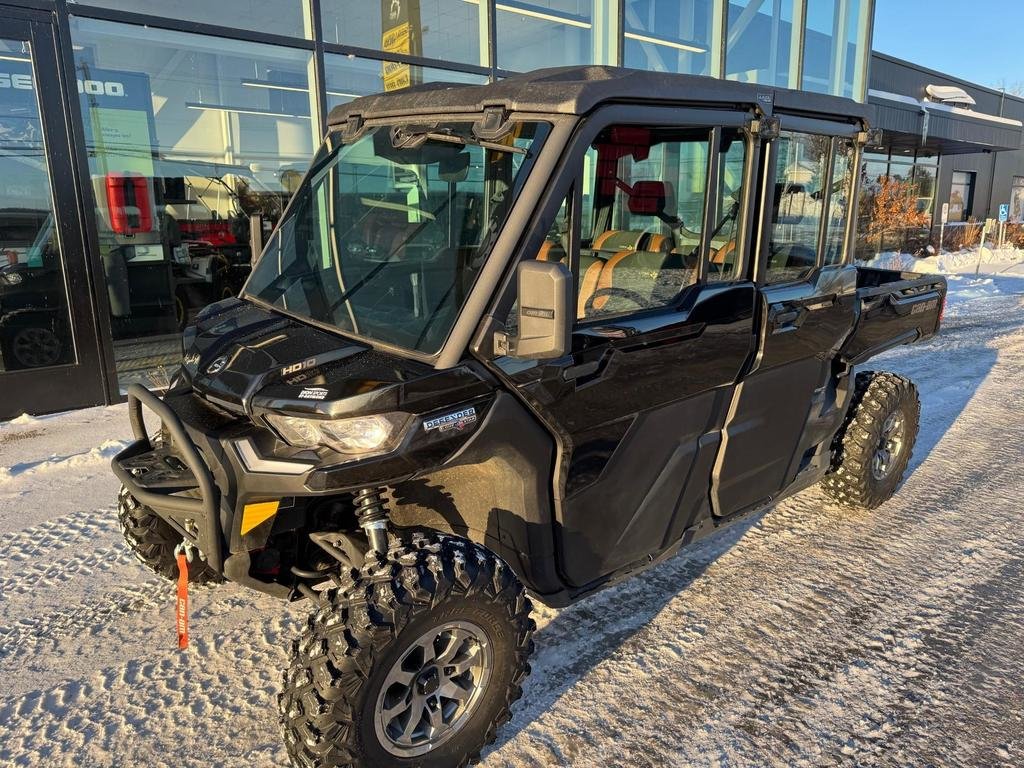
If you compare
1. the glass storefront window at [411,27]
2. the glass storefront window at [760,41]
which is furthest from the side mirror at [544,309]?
the glass storefront window at [760,41]

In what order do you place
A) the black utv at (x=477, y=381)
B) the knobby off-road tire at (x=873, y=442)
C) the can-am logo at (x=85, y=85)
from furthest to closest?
the can-am logo at (x=85, y=85) → the knobby off-road tire at (x=873, y=442) → the black utv at (x=477, y=381)

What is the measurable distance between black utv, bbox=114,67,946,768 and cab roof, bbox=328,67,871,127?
0.4 inches

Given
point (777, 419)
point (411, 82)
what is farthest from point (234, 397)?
point (411, 82)

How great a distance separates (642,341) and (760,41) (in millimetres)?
11127

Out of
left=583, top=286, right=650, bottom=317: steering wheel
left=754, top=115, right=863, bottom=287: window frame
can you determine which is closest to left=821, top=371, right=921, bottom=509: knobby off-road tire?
left=754, top=115, right=863, bottom=287: window frame

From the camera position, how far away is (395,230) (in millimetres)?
2715

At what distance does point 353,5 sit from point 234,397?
6981mm

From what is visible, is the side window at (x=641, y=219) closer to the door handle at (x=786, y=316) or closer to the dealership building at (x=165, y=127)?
the door handle at (x=786, y=316)

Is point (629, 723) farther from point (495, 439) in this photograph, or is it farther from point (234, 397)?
point (234, 397)

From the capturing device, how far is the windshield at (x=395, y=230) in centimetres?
239

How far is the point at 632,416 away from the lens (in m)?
2.74

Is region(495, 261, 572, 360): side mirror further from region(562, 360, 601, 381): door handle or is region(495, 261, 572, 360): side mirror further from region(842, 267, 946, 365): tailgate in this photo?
region(842, 267, 946, 365): tailgate

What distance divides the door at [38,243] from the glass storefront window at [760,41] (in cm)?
915

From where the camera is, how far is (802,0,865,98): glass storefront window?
12.6m
